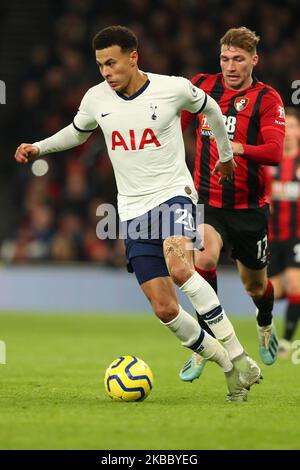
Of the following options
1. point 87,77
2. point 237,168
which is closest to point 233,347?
point 237,168

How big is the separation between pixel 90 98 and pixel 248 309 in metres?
8.87

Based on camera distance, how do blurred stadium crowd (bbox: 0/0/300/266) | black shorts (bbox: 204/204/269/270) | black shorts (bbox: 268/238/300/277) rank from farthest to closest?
blurred stadium crowd (bbox: 0/0/300/266)
black shorts (bbox: 268/238/300/277)
black shorts (bbox: 204/204/269/270)

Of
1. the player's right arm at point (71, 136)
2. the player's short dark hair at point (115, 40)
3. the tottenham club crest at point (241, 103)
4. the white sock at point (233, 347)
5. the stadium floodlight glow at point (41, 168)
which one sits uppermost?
the player's short dark hair at point (115, 40)

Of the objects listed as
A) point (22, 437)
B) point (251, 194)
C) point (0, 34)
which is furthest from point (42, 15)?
point (22, 437)

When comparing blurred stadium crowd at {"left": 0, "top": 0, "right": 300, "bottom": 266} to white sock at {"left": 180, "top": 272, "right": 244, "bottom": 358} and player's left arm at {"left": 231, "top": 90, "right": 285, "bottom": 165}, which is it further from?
white sock at {"left": 180, "top": 272, "right": 244, "bottom": 358}

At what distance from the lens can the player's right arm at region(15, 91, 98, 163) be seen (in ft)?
21.4

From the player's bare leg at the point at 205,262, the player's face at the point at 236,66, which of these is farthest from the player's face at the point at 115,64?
the player's bare leg at the point at 205,262

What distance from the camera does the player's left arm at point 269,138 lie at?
673cm

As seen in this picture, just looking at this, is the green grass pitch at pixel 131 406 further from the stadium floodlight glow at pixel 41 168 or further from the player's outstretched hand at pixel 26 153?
the stadium floodlight glow at pixel 41 168

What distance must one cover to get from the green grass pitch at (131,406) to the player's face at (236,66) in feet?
6.90

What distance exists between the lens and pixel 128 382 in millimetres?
6406

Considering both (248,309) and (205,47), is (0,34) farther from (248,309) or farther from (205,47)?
(248,309)

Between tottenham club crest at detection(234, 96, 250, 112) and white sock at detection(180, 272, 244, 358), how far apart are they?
159 cm

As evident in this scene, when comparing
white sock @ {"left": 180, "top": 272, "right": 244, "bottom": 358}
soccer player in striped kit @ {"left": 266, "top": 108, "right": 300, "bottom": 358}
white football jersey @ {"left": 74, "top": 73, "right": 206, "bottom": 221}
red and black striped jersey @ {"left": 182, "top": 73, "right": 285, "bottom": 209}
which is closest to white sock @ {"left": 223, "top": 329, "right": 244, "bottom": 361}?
white sock @ {"left": 180, "top": 272, "right": 244, "bottom": 358}
